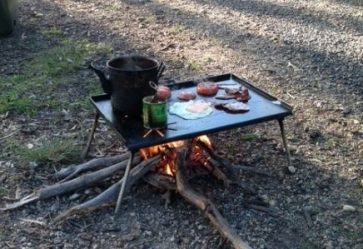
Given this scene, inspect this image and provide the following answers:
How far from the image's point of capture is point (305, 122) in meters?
3.72

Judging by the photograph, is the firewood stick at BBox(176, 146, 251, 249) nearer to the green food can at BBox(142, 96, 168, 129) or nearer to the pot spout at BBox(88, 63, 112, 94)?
the green food can at BBox(142, 96, 168, 129)

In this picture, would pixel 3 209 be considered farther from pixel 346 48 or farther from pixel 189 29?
pixel 346 48

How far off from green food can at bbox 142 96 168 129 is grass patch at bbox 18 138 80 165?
85 cm

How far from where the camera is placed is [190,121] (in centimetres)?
Result: 262

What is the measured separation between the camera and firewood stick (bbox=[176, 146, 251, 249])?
2332mm

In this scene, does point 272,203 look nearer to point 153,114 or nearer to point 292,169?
point 292,169

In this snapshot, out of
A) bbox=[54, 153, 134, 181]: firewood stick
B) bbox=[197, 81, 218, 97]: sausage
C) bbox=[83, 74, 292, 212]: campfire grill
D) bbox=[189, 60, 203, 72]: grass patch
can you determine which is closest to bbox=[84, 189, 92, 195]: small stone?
bbox=[54, 153, 134, 181]: firewood stick

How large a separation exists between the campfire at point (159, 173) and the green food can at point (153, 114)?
0.32 meters

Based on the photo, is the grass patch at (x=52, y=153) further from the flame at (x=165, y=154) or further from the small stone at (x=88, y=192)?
the flame at (x=165, y=154)

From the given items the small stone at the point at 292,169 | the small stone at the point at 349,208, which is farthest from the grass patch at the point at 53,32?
the small stone at the point at 349,208

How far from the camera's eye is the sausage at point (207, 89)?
9.66 feet

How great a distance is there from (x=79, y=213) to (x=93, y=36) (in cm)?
322

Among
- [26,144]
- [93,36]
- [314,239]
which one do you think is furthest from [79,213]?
[93,36]

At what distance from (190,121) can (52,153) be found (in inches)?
41.2
